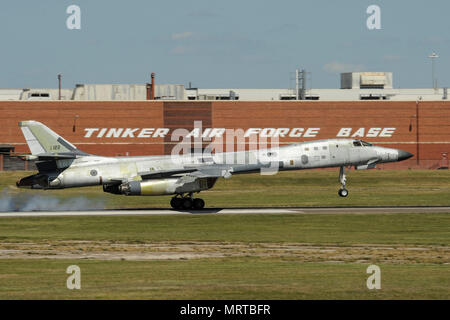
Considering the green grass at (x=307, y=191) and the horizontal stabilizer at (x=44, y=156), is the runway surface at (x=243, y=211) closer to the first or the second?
the horizontal stabilizer at (x=44, y=156)

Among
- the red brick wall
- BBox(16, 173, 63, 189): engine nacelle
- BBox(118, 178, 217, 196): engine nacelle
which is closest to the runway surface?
BBox(118, 178, 217, 196): engine nacelle

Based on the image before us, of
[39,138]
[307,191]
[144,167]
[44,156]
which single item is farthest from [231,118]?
[44,156]

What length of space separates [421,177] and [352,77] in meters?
68.4

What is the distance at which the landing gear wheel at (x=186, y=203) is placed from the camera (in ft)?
153

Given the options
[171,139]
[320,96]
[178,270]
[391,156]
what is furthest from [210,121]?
[178,270]

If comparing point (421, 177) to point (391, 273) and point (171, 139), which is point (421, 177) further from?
point (391, 273)

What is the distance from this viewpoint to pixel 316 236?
33.3 meters

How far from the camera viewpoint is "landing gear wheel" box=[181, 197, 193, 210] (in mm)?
46531

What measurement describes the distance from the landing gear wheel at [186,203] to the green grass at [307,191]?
445cm

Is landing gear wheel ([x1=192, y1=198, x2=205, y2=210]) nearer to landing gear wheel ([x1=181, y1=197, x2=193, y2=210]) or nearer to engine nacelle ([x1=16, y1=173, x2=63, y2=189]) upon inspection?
landing gear wheel ([x1=181, y1=197, x2=193, y2=210])

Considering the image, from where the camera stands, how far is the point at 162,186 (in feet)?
145

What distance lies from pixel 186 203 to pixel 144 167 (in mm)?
3447

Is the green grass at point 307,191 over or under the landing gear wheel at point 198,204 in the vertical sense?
under

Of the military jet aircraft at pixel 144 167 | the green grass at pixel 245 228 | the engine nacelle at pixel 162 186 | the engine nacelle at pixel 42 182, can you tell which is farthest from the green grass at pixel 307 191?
the green grass at pixel 245 228
